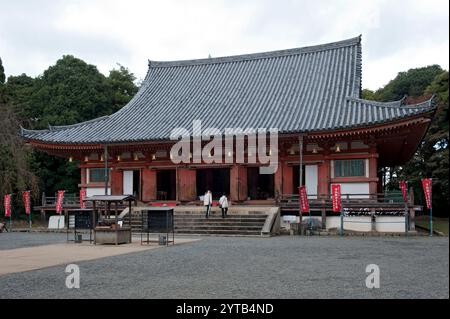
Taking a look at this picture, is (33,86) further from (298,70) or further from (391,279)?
(391,279)

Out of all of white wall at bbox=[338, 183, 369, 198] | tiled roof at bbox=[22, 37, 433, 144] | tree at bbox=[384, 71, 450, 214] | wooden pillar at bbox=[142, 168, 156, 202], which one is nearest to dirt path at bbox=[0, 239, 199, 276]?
white wall at bbox=[338, 183, 369, 198]

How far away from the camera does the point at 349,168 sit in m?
22.6

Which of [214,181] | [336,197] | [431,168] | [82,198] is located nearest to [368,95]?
[431,168]

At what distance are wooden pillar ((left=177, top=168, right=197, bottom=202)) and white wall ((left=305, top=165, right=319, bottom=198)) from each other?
5.68 m

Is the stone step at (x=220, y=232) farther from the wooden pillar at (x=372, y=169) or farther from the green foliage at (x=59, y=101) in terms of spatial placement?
the green foliage at (x=59, y=101)

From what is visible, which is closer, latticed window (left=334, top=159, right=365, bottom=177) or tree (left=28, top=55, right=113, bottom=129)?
latticed window (left=334, top=159, right=365, bottom=177)

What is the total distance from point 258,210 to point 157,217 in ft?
23.1

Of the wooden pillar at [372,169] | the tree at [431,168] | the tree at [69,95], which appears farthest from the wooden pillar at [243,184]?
the tree at [69,95]

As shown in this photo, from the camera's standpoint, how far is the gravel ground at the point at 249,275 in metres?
7.18

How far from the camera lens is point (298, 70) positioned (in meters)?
29.5

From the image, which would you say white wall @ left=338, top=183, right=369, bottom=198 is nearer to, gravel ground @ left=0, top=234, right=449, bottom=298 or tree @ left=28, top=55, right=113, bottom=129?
gravel ground @ left=0, top=234, right=449, bottom=298

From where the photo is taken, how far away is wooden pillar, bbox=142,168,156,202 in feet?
85.0

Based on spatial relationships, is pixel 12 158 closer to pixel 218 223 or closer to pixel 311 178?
pixel 218 223
